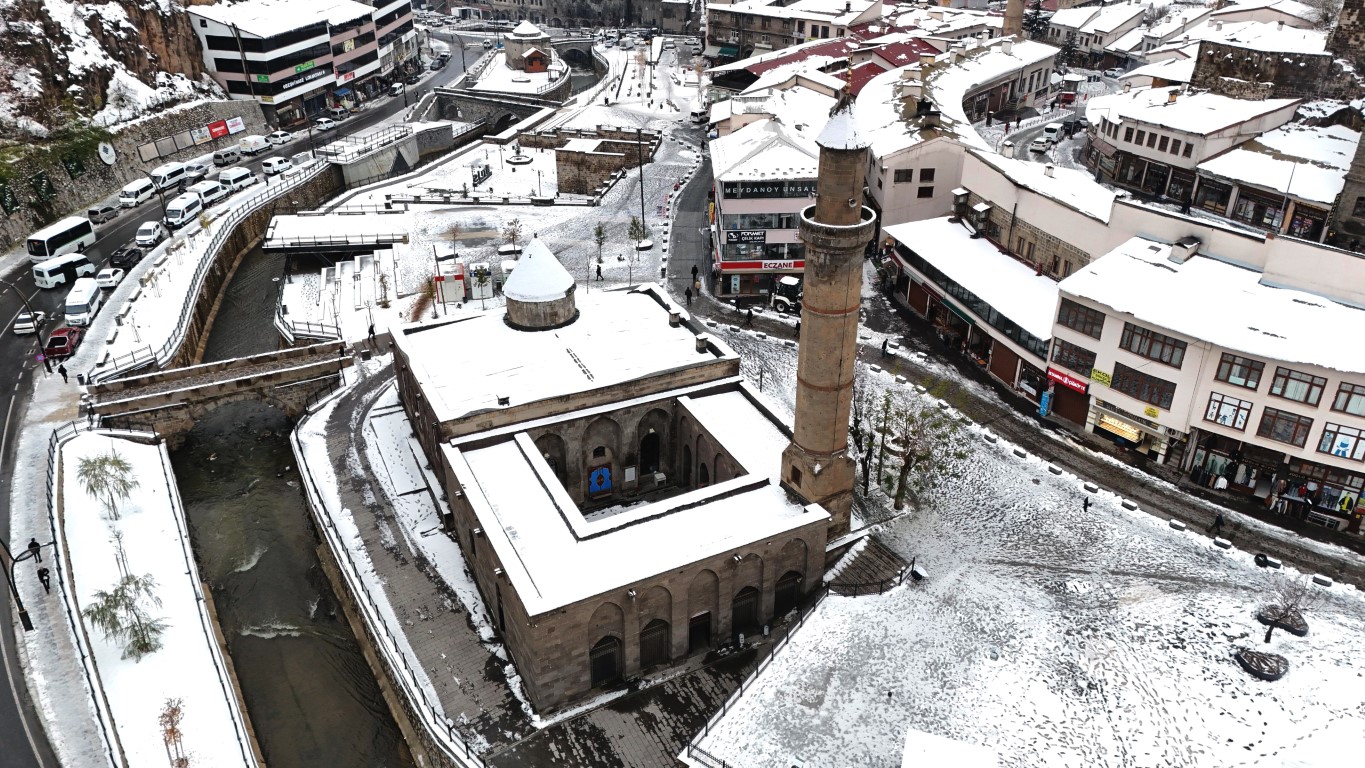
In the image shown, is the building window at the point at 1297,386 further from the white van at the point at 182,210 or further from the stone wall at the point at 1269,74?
the white van at the point at 182,210

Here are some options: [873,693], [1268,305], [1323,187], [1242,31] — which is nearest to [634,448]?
[873,693]

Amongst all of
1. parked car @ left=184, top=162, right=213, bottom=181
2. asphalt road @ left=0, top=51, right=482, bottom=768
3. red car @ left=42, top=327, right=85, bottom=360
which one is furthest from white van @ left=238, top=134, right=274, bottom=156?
red car @ left=42, top=327, right=85, bottom=360

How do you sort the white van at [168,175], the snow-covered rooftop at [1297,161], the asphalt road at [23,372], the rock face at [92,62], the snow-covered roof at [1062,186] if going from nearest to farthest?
the asphalt road at [23,372] → the snow-covered roof at [1062,186] → the snow-covered rooftop at [1297,161] → the rock face at [92,62] → the white van at [168,175]

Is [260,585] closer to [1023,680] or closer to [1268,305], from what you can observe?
[1023,680]

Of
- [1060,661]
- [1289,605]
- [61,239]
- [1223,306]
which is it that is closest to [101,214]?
[61,239]

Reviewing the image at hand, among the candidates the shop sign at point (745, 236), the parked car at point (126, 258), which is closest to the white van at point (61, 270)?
the parked car at point (126, 258)

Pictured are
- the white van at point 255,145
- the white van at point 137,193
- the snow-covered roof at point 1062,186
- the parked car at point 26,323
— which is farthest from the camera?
the white van at point 255,145

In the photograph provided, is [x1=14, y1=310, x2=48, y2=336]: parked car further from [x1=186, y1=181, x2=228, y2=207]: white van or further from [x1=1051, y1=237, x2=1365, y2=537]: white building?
[x1=1051, y1=237, x2=1365, y2=537]: white building
